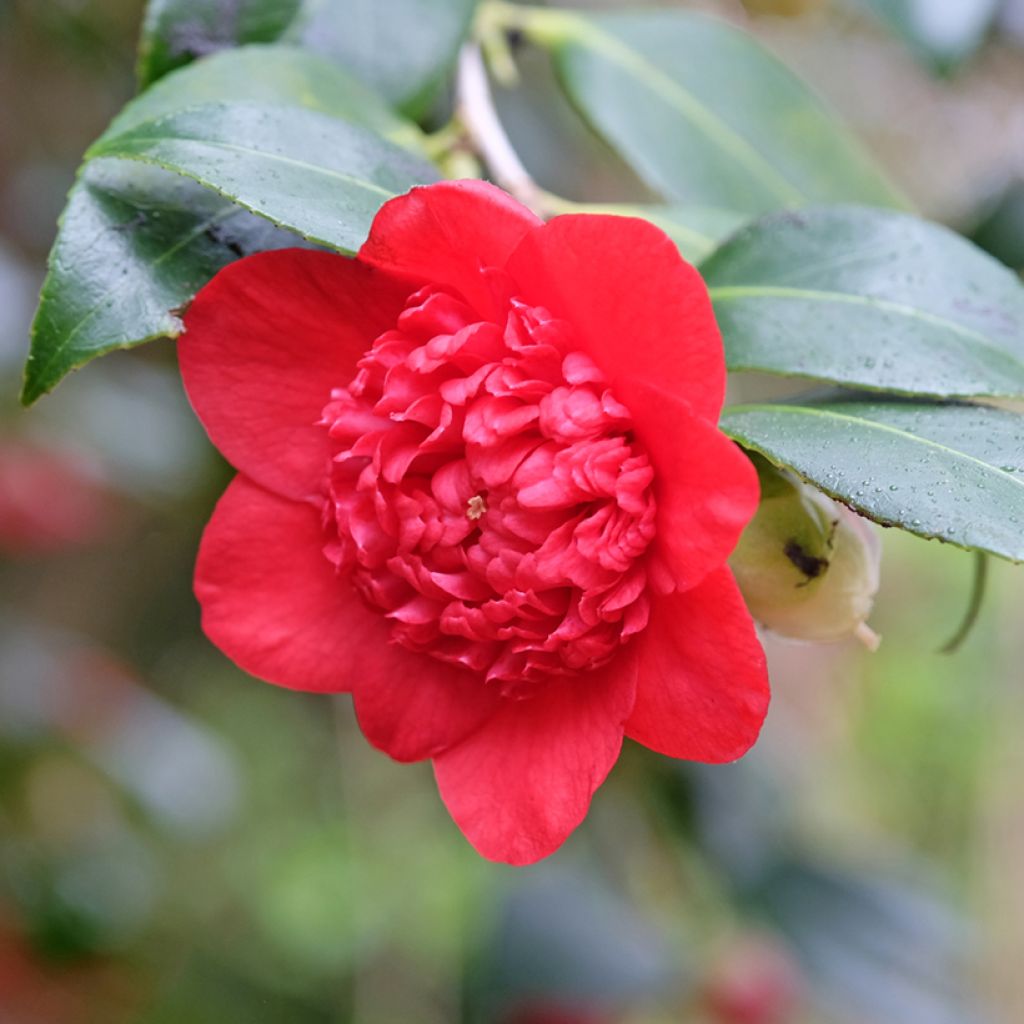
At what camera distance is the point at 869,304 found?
600mm

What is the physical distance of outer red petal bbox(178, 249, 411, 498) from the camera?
0.54 metres

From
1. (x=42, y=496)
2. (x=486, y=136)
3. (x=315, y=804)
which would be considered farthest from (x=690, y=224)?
(x=315, y=804)

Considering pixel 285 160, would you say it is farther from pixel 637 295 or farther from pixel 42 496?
pixel 42 496

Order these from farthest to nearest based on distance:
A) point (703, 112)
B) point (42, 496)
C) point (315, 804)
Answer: point (315, 804) → point (42, 496) → point (703, 112)

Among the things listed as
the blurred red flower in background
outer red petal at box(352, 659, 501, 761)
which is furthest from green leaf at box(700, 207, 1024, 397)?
the blurred red flower in background

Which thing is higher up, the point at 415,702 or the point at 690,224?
the point at 690,224

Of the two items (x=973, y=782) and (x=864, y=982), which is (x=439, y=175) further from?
(x=973, y=782)

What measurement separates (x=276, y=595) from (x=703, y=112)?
0.63 metres

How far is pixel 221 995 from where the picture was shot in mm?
2260

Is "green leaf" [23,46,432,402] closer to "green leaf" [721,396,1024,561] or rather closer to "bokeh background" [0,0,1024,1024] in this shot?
"green leaf" [721,396,1024,561]

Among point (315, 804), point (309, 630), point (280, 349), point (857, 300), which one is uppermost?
point (857, 300)

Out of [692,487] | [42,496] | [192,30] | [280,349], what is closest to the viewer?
[692,487]

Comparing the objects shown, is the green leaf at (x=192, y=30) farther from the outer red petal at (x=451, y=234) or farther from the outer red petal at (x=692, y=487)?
the outer red petal at (x=692, y=487)

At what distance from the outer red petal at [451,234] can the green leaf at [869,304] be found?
0.54 feet
